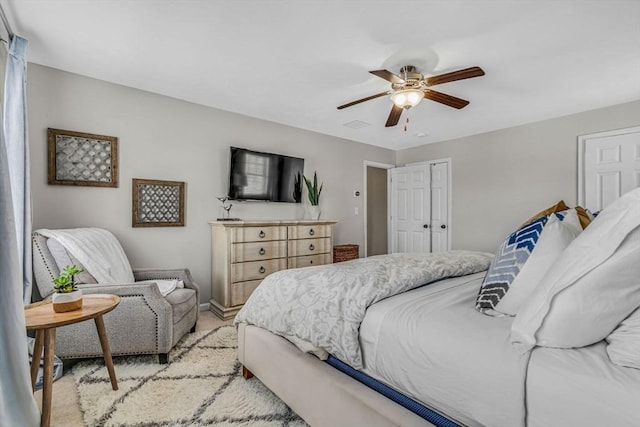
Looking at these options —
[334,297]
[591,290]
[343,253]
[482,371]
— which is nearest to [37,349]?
[334,297]

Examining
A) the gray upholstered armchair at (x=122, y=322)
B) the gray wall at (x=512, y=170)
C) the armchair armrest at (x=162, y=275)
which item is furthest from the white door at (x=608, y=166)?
the gray upholstered armchair at (x=122, y=322)

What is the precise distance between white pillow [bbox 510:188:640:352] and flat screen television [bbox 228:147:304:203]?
3201 millimetres

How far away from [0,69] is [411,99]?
3.03m

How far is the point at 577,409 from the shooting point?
0.83 meters

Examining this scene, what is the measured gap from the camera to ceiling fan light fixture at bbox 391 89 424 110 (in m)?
2.54

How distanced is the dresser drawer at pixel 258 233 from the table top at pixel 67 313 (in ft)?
4.48

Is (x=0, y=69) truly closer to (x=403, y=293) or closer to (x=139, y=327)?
(x=139, y=327)

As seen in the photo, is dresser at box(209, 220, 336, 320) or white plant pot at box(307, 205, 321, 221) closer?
dresser at box(209, 220, 336, 320)

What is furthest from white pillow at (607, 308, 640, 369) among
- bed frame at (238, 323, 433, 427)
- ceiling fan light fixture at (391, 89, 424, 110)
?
ceiling fan light fixture at (391, 89, 424, 110)

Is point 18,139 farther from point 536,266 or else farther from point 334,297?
point 536,266

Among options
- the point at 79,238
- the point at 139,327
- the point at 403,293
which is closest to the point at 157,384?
the point at 139,327

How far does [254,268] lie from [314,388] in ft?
6.76

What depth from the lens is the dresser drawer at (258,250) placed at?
10.6 feet

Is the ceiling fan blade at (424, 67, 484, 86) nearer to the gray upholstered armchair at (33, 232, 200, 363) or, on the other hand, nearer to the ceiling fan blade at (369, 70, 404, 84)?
the ceiling fan blade at (369, 70, 404, 84)
